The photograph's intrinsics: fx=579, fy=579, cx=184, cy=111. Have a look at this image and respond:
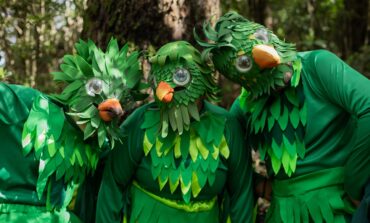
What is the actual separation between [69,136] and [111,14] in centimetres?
108

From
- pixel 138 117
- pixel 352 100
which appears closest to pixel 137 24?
pixel 138 117

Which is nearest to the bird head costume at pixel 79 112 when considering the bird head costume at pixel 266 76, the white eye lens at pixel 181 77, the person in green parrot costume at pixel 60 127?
the person in green parrot costume at pixel 60 127

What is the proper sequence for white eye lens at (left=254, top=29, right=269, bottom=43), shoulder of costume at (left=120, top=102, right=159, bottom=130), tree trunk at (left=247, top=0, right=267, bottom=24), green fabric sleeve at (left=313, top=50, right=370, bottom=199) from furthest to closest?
tree trunk at (left=247, top=0, right=267, bottom=24) < shoulder of costume at (left=120, top=102, right=159, bottom=130) < white eye lens at (left=254, top=29, right=269, bottom=43) < green fabric sleeve at (left=313, top=50, right=370, bottom=199)

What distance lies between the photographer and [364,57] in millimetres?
6562

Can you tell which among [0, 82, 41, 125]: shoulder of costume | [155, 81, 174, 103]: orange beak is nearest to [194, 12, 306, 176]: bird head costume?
[155, 81, 174, 103]: orange beak

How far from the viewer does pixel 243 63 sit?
2400 millimetres

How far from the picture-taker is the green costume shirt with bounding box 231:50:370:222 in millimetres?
2418

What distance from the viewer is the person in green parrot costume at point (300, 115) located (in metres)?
2.40

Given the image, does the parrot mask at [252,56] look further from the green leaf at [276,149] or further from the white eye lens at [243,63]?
the green leaf at [276,149]

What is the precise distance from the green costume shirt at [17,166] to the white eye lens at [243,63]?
90 centimetres

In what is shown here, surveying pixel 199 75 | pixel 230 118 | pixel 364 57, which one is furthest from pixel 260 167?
pixel 364 57

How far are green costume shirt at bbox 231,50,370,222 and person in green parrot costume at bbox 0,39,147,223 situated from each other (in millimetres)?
772

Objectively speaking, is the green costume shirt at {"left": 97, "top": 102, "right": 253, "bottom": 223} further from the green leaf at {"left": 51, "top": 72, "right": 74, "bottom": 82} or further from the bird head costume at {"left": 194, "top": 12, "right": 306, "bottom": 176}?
the green leaf at {"left": 51, "top": 72, "right": 74, "bottom": 82}

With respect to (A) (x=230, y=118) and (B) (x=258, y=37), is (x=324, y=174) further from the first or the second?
(B) (x=258, y=37)
